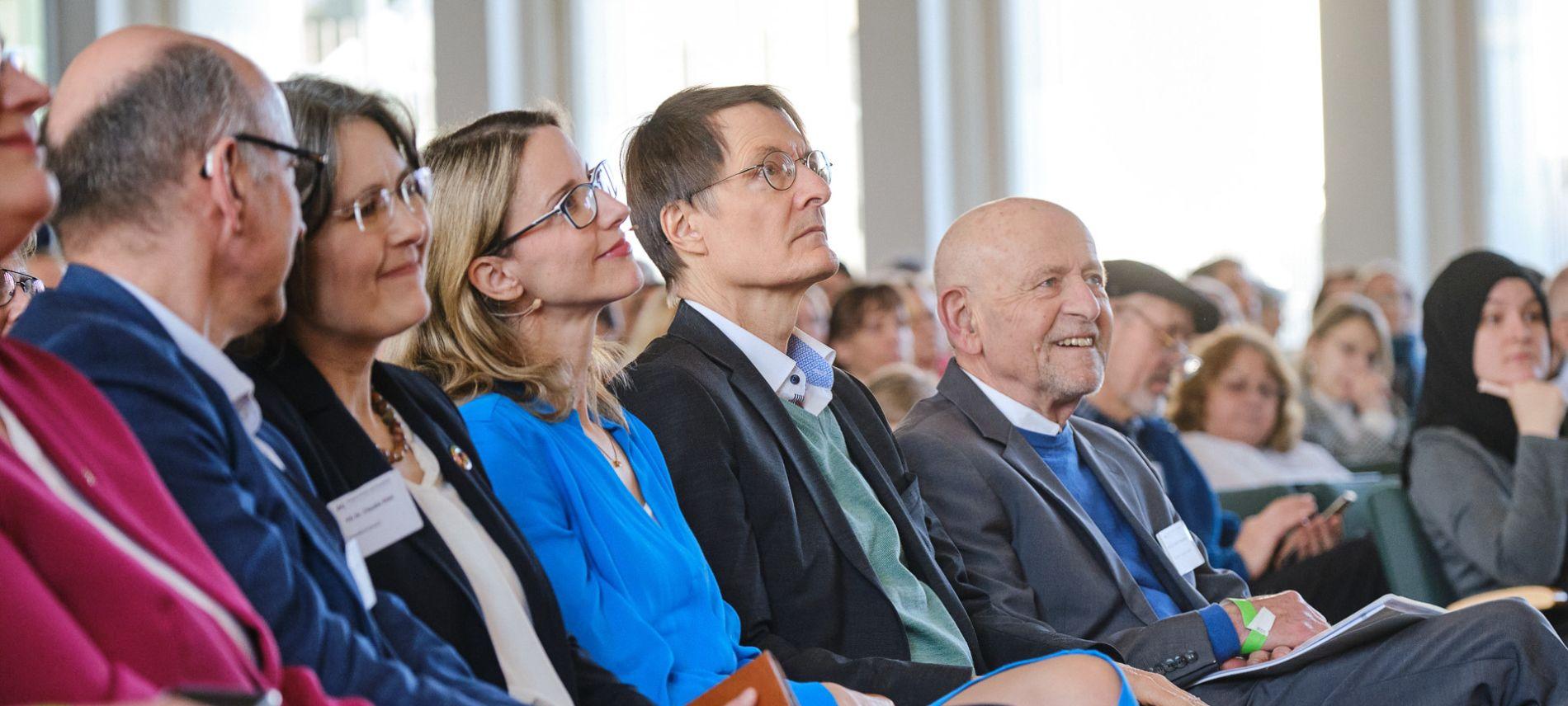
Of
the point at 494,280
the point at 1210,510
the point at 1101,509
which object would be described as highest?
the point at 494,280

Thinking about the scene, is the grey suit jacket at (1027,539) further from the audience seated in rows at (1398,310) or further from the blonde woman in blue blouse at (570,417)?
the audience seated in rows at (1398,310)

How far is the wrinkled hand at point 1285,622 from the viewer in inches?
106

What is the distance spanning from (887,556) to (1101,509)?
29.8 inches

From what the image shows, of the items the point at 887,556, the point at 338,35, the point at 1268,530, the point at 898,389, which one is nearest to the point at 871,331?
the point at 898,389

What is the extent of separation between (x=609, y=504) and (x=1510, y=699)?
4.88ft

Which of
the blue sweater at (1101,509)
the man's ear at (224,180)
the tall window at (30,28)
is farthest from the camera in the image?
the tall window at (30,28)

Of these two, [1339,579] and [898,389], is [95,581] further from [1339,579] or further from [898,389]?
[1339,579]

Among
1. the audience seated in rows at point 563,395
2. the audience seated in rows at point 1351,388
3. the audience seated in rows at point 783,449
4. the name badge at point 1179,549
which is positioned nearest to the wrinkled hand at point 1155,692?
the audience seated in rows at point 783,449

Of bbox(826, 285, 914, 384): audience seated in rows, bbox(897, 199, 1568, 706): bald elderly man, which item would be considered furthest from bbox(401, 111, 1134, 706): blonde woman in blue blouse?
bbox(826, 285, 914, 384): audience seated in rows

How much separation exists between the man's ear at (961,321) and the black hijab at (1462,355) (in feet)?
5.44

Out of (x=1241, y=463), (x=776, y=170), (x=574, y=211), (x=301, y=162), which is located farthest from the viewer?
(x=1241, y=463)

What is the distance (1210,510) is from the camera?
3953 millimetres

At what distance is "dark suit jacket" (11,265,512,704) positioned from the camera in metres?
1.36

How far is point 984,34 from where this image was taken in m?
10.3
